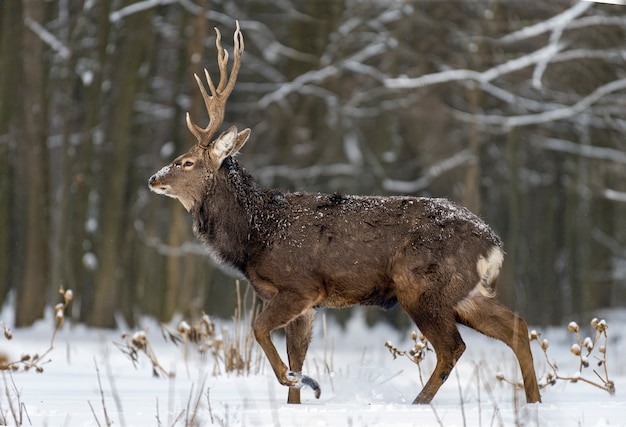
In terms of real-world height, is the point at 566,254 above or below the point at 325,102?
below

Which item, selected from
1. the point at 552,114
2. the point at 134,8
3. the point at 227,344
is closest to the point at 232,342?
the point at 227,344

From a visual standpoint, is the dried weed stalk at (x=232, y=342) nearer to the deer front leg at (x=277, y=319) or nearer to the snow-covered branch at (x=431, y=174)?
the deer front leg at (x=277, y=319)

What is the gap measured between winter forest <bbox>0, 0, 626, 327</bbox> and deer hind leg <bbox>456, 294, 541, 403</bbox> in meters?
8.73

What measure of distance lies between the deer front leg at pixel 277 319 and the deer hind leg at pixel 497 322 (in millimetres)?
1017

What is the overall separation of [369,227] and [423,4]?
1219 centimetres

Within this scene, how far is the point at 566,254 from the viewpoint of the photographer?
2136cm

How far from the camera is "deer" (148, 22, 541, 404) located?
6.32 m

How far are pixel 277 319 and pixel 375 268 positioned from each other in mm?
706

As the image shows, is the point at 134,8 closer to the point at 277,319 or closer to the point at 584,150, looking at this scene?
the point at 584,150

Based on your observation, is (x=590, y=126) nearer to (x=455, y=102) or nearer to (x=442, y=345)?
(x=455, y=102)

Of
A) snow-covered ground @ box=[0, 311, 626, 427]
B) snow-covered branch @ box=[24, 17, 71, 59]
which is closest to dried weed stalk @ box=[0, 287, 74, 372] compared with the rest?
snow-covered ground @ box=[0, 311, 626, 427]

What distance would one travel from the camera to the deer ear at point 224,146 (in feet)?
23.2

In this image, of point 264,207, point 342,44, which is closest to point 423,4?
point 342,44

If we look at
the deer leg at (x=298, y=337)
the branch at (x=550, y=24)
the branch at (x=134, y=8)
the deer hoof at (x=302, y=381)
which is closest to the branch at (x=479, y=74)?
the branch at (x=550, y=24)
